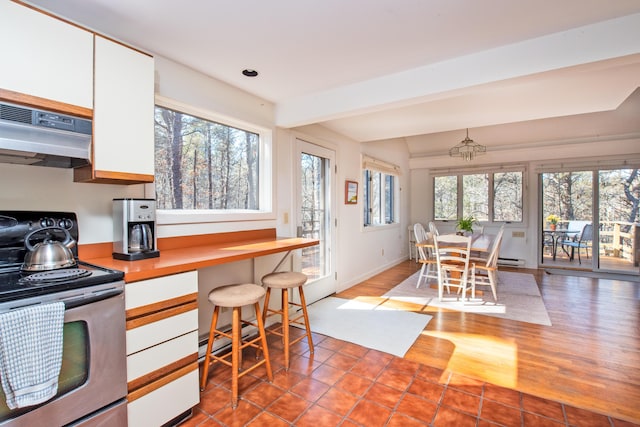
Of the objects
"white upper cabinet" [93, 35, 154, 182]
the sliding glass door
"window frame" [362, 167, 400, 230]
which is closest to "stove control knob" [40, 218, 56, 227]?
"white upper cabinet" [93, 35, 154, 182]

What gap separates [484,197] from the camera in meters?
6.38

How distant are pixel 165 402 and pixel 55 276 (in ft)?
2.72

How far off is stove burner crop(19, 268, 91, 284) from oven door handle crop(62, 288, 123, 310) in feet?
0.33

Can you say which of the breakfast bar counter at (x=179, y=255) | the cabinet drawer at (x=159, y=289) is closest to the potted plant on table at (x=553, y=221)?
the breakfast bar counter at (x=179, y=255)

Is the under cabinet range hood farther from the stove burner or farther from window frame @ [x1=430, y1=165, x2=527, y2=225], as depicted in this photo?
window frame @ [x1=430, y1=165, x2=527, y2=225]

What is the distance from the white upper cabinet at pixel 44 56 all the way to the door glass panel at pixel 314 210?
89.4 inches

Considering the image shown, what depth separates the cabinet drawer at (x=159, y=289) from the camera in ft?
4.76

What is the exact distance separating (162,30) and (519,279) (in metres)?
5.62

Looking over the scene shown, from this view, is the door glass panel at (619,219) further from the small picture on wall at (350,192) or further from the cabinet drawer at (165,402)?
the cabinet drawer at (165,402)

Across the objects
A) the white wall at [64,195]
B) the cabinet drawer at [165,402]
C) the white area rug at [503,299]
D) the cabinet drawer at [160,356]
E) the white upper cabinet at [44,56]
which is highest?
the white upper cabinet at [44,56]

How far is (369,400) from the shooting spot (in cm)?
192

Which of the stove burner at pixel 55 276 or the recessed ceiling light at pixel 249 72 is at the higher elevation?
the recessed ceiling light at pixel 249 72

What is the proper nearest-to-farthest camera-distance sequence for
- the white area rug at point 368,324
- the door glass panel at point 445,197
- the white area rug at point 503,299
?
1. the white area rug at point 368,324
2. the white area rug at point 503,299
3. the door glass panel at point 445,197

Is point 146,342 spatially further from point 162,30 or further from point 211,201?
point 162,30
